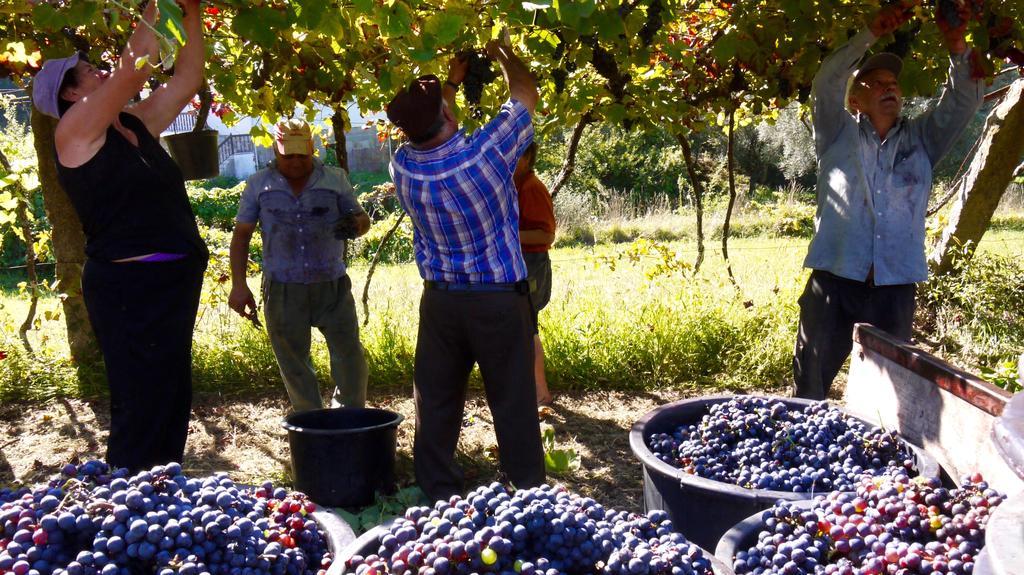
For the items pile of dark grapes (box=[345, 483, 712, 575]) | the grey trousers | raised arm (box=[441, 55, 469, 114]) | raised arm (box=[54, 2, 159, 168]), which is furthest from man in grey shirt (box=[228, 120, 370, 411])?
pile of dark grapes (box=[345, 483, 712, 575])

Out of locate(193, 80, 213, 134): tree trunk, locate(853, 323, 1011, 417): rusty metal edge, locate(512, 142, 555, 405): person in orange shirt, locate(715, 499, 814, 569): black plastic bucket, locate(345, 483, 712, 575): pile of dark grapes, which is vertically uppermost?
locate(193, 80, 213, 134): tree trunk

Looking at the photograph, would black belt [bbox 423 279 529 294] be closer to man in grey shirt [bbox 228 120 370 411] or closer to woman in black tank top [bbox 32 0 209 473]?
woman in black tank top [bbox 32 0 209 473]

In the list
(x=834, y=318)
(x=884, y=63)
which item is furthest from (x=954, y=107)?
(x=834, y=318)

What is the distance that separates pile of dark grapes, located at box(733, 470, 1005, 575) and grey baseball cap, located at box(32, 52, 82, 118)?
2556 mm

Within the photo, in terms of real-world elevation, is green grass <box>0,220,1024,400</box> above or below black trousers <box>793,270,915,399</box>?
below

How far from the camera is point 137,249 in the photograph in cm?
292

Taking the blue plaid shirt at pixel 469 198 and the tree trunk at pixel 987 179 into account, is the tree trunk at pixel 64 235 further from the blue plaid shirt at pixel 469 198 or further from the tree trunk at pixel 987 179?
the tree trunk at pixel 987 179

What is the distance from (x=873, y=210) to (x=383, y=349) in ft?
11.4

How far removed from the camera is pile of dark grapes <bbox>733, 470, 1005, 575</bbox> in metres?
1.79

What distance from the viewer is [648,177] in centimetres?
2133

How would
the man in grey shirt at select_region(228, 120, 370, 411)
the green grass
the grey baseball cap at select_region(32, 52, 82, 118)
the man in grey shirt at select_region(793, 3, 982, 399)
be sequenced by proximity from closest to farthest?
the grey baseball cap at select_region(32, 52, 82, 118) < the man in grey shirt at select_region(793, 3, 982, 399) < the man in grey shirt at select_region(228, 120, 370, 411) < the green grass

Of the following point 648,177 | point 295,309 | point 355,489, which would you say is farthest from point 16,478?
point 648,177

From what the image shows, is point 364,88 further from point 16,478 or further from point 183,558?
point 183,558

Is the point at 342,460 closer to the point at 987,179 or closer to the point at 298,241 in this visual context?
the point at 298,241
